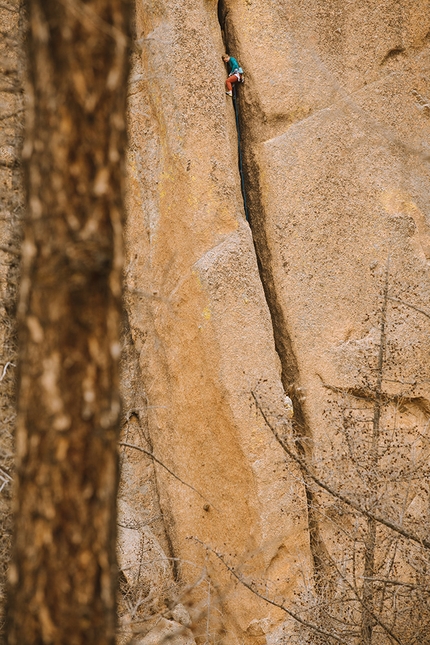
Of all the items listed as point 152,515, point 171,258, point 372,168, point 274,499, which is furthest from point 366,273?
point 152,515

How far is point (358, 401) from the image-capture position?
7.86 m

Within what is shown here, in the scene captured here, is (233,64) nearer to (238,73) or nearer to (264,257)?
(238,73)

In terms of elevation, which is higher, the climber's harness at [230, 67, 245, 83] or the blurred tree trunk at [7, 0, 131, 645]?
the climber's harness at [230, 67, 245, 83]

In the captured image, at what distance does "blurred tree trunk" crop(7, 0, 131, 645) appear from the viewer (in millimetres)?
2447

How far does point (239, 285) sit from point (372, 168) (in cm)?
231

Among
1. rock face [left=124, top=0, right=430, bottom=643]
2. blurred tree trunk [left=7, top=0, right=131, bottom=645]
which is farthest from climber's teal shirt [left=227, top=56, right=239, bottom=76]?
blurred tree trunk [left=7, top=0, right=131, bottom=645]

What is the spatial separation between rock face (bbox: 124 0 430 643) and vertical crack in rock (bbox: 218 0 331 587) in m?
0.02

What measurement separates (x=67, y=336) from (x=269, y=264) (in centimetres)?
599

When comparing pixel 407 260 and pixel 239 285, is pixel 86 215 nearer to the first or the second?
pixel 239 285

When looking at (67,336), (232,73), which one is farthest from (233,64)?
(67,336)

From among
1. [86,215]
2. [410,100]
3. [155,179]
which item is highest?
[410,100]

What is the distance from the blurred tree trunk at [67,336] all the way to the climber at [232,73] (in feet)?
20.0

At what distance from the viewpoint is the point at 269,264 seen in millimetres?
8312

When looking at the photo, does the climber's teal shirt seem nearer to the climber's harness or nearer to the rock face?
the climber's harness
